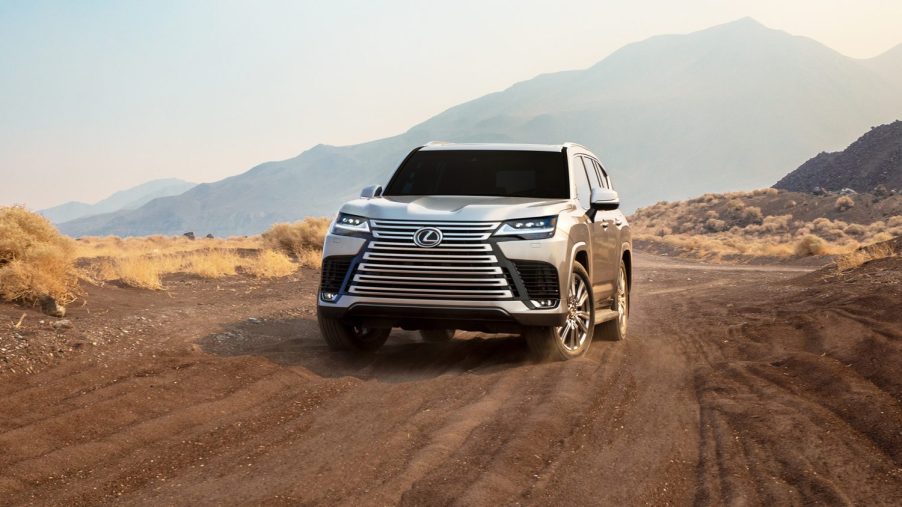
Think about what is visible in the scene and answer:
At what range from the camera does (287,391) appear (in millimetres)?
7605

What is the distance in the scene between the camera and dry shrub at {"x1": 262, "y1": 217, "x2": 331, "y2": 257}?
2597 cm

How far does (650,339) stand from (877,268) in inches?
266

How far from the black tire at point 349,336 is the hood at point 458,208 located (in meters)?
1.13

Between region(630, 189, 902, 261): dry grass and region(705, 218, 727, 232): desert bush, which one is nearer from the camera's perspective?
region(630, 189, 902, 261): dry grass

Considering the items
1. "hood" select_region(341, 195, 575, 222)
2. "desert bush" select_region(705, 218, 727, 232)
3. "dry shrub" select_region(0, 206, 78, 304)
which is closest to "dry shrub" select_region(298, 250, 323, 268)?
"dry shrub" select_region(0, 206, 78, 304)

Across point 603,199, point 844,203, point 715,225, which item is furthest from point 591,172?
point 715,225

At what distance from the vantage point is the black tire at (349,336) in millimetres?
8859

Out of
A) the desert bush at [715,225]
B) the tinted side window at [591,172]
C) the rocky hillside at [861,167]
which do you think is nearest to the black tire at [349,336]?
the tinted side window at [591,172]

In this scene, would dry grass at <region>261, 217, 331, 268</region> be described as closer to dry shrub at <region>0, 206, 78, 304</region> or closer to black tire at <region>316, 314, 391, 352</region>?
dry shrub at <region>0, 206, 78, 304</region>

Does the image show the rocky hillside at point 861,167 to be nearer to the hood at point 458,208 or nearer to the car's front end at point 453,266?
the hood at point 458,208

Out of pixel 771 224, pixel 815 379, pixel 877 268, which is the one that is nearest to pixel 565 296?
pixel 815 379

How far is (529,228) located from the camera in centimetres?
812

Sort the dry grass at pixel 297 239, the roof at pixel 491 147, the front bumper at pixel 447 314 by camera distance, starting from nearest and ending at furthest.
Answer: the front bumper at pixel 447 314 < the roof at pixel 491 147 < the dry grass at pixel 297 239

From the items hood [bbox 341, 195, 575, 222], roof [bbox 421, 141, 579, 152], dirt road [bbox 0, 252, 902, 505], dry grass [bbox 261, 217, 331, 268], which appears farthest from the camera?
dry grass [bbox 261, 217, 331, 268]
